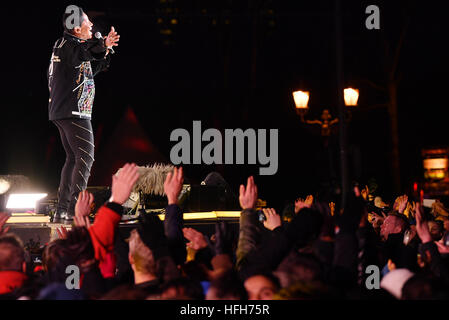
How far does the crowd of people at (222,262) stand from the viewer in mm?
2932

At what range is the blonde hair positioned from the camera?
339 centimetres

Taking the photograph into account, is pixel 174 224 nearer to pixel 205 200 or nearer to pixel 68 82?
pixel 68 82

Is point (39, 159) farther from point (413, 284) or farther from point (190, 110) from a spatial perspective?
point (413, 284)

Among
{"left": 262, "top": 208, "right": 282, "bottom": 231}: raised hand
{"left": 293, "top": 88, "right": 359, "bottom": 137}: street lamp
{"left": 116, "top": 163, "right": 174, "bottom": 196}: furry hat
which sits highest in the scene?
{"left": 293, "top": 88, "right": 359, "bottom": 137}: street lamp

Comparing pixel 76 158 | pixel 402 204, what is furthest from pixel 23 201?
pixel 402 204

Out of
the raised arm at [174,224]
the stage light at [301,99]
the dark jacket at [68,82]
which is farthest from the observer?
the stage light at [301,99]

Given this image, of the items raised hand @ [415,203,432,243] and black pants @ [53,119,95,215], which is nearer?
raised hand @ [415,203,432,243]

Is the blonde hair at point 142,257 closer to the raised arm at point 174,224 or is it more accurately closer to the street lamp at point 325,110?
the raised arm at point 174,224

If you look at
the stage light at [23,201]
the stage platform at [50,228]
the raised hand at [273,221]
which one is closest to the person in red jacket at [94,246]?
the raised hand at [273,221]

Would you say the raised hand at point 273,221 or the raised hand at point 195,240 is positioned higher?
the raised hand at point 273,221

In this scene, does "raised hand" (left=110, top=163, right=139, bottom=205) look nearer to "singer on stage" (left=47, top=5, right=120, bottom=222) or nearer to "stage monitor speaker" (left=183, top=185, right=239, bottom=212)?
"singer on stage" (left=47, top=5, right=120, bottom=222)

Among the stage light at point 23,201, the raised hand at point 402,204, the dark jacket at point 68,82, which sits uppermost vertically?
the dark jacket at point 68,82

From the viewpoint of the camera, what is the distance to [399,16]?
15.1 metres

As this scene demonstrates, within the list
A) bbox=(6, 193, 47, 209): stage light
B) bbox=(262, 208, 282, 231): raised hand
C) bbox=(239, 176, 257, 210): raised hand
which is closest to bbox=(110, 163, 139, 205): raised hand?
bbox=(239, 176, 257, 210): raised hand
